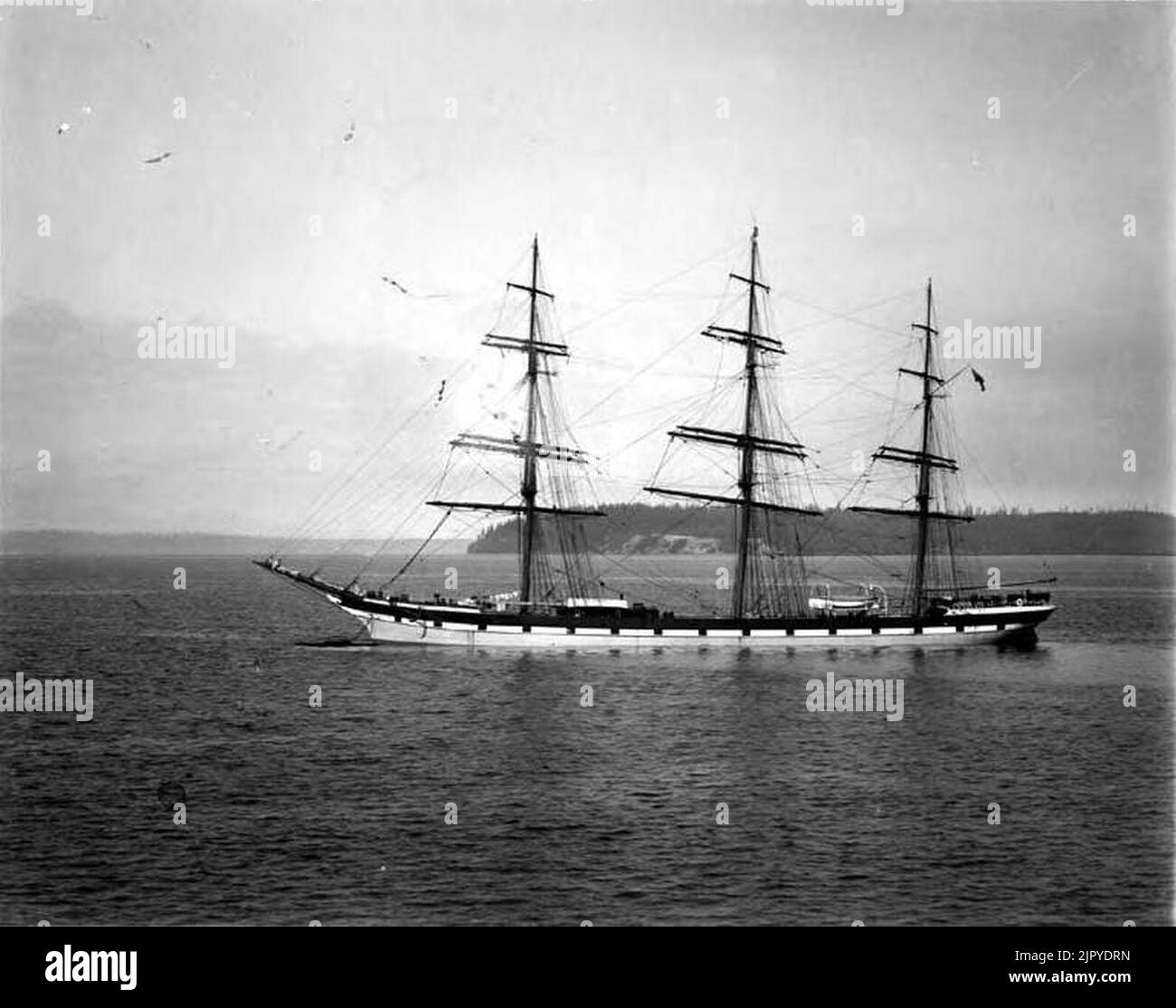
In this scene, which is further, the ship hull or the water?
the ship hull

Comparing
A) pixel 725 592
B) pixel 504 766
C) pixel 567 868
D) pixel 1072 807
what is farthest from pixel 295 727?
pixel 725 592

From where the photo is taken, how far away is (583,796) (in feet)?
100

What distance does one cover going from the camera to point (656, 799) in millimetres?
30188

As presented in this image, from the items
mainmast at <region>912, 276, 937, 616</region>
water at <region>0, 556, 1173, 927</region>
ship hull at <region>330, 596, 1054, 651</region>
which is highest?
mainmast at <region>912, 276, 937, 616</region>

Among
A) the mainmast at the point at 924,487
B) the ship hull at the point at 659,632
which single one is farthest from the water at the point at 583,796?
the mainmast at the point at 924,487

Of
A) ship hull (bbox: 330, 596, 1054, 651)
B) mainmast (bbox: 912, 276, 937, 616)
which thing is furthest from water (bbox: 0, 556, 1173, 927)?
mainmast (bbox: 912, 276, 937, 616)

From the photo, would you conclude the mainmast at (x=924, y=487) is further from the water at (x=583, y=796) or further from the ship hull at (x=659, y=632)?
the water at (x=583, y=796)

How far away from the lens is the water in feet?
77.5

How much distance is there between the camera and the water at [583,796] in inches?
930

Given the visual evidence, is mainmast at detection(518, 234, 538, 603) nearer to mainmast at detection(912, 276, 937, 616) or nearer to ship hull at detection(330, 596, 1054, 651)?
ship hull at detection(330, 596, 1054, 651)

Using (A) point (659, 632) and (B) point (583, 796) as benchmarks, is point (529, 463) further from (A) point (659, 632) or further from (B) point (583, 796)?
(B) point (583, 796)

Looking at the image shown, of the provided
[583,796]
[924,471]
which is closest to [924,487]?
[924,471]
